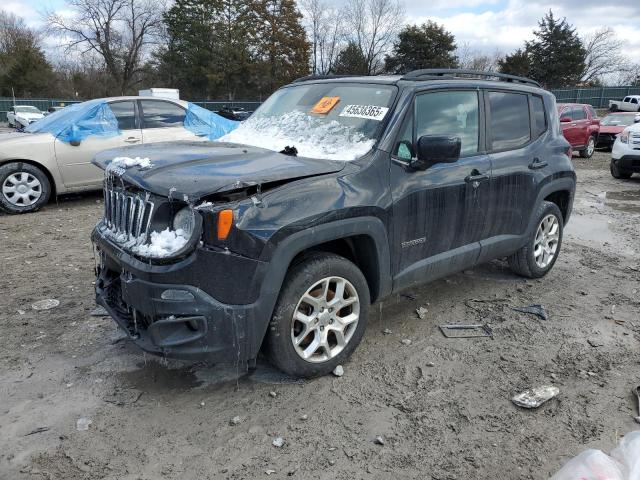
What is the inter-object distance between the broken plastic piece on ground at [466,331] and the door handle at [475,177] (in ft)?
3.88

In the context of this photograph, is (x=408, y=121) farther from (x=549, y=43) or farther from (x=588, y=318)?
(x=549, y=43)

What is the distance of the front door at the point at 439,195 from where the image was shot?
3.56m

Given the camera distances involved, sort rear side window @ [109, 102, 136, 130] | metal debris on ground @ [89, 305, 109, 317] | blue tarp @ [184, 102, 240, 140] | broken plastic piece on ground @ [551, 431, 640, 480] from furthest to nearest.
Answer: blue tarp @ [184, 102, 240, 140] → rear side window @ [109, 102, 136, 130] → metal debris on ground @ [89, 305, 109, 317] → broken plastic piece on ground @ [551, 431, 640, 480]

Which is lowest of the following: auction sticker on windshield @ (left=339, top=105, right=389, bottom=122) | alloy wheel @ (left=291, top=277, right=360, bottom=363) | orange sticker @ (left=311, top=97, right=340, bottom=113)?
alloy wheel @ (left=291, top=277, right=360, bottom=363)

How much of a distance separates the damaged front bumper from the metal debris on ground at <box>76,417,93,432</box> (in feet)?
1.71

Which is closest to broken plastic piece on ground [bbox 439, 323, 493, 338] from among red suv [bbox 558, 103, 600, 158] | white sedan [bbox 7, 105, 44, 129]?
red suv [bbox 558, 103, 600, 158]

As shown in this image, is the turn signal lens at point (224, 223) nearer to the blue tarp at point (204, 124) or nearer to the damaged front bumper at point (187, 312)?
the damaged front bumper at point (187, 312)

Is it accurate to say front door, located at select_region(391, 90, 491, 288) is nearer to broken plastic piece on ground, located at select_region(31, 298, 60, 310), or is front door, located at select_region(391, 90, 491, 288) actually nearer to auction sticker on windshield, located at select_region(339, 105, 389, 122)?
auction sticker on windshield, located at select_region(339, 105, 389, 122)

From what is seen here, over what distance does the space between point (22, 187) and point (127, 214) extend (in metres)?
5.56

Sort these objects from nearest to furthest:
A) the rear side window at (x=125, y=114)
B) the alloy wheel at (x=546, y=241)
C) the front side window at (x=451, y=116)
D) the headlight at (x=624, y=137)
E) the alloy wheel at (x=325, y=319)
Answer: the alloy wheel at (x=325, y=319) → the front side window at (x=451, y=116) → the alloy wheel at (x=546, y=241) → the rear side window at (x=125, y=114) → the headlight at (x=624, y=137)

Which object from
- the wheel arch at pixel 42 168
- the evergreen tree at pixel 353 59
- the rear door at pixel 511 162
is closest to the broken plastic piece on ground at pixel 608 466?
the rear door at pixel 511 162

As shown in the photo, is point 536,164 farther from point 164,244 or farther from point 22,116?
point 22,116

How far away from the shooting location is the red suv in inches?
636

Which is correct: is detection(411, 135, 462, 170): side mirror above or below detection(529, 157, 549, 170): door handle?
above
